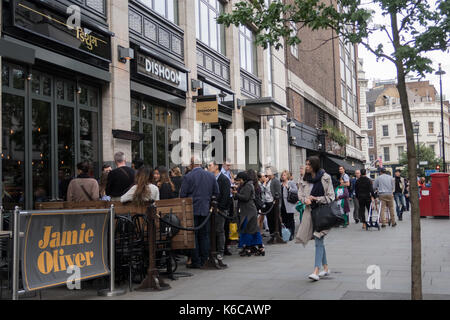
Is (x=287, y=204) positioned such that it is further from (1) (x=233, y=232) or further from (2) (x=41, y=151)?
(2) (x=41, y=151)

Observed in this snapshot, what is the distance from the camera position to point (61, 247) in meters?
5.89

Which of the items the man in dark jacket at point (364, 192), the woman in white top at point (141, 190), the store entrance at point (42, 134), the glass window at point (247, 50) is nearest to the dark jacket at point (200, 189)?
the woman in white top at point (141, 190)

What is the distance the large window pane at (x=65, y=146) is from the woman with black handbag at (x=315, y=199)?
197 inches

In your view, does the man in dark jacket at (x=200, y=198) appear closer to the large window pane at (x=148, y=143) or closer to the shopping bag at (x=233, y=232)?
the shopping bag at (x=233, y=232)

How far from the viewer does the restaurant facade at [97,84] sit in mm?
9148

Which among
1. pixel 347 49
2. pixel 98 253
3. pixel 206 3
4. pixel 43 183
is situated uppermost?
pixel 347 49

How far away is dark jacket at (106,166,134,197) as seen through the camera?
8.61m

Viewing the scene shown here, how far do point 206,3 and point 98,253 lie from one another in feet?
46.5

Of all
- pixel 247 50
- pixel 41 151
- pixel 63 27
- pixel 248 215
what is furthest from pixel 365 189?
pixel 63 27

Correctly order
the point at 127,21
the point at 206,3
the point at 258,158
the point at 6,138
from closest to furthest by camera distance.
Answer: the point at 6,138, the point at 127,21, the point at 206,3, the point at 258,158

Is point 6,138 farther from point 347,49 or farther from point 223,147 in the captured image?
point 347,49

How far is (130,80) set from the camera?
12875mm

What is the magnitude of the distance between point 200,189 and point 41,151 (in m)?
3.34

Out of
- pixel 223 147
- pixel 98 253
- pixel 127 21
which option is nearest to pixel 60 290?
pixel 98 253
